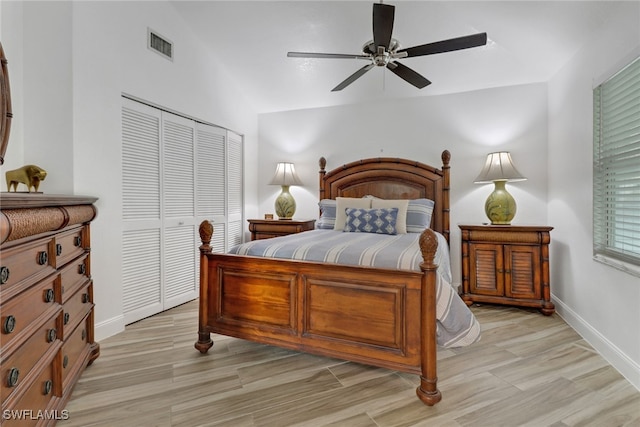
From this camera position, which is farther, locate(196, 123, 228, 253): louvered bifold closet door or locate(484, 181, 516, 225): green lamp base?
locate(196, 123, 228, 253): louvered bifold closet door

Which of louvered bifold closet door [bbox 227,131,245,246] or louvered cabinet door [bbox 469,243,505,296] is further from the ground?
louvered bifold closet door [bbox 227,131,245,246]

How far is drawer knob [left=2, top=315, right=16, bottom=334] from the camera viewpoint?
1.14 metres

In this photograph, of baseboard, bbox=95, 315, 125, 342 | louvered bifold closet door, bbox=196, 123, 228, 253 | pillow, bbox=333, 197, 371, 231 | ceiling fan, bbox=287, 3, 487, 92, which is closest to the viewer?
ceiling fan, bbox=287, 3, 487, 92

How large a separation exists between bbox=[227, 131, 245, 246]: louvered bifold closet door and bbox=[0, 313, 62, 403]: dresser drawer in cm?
280

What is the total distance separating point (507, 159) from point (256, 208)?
333cm

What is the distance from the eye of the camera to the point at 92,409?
68.6 inches

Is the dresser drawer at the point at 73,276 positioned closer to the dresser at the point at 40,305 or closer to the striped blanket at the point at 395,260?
the dresser at the point at 40,305

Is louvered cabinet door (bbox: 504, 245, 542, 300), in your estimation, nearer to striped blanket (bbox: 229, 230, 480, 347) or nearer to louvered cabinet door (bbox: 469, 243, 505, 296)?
louvered cabinet door (bbox: 469, 243, 505, 296)

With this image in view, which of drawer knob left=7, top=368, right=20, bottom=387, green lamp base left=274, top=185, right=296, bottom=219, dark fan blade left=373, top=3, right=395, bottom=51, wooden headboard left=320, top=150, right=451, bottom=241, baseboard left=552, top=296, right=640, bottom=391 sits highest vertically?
dark fan blade left=373, top=3, right=395, bottom=51

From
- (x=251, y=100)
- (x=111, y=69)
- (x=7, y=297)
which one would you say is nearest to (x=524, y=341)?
(x=7, y=297)

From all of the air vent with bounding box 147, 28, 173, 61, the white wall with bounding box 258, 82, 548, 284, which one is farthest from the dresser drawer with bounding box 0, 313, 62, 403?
the white wall with bounding box 258, 82, 548, 284

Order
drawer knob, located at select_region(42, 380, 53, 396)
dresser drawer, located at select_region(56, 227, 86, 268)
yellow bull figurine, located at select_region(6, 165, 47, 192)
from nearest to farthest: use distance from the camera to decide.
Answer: drawer knob, located at select_region(42, 380, 53, 396) < dresser drawer, located at select_region(56, 227, 86, 268) < yellow bull figurine, located at select_region(6, 165, 47, 192)

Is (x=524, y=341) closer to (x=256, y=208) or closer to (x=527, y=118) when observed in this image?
(x=527, y=118)

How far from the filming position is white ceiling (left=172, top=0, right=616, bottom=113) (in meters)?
2.69
